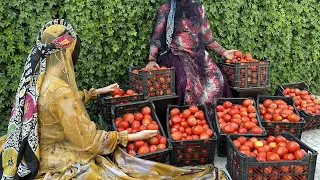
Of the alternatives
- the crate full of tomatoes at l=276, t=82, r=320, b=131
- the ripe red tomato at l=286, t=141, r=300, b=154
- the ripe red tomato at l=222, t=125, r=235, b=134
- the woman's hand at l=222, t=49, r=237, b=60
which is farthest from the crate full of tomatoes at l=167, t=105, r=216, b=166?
the crate full of tomatoes at l=276, t=82, r=320, b=131

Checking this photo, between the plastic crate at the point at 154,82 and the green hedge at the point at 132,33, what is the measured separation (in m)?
0.55

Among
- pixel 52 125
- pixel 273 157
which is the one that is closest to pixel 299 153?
pixel 273 157

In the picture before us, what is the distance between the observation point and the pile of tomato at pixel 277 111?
3.99 meters

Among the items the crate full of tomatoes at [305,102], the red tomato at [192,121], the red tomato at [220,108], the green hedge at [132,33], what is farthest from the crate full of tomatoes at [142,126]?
the crate full of tomatoes at [305,102]

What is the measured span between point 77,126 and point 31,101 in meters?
0.40

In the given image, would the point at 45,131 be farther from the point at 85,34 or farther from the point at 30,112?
the point at 85,34

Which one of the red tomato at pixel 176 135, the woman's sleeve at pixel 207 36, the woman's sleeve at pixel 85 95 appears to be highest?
the woman's sleeve at pixel 207 36

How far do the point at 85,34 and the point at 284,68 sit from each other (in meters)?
3.59

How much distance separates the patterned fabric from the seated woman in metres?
1.77

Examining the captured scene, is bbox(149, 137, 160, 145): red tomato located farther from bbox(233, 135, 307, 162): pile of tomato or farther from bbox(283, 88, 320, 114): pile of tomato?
bbox(283, 88, 320, 114): pile of tomato

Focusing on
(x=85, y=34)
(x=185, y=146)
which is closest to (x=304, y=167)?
(x=185, y=146)

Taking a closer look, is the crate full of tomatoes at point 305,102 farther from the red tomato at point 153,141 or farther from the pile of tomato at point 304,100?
the red tomato at point 153,141

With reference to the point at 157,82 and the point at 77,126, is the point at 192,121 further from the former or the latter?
the point at 77,126

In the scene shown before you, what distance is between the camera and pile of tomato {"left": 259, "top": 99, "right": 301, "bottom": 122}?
399cm
